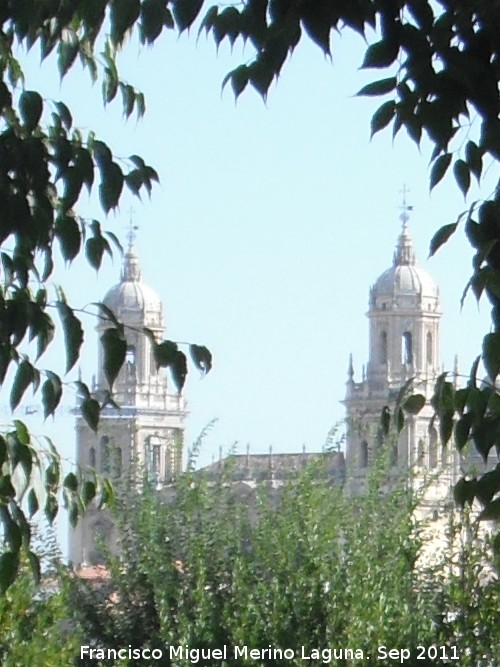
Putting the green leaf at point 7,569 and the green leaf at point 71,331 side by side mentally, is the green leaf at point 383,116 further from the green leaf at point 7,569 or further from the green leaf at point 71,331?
the green leaf at point 7,569

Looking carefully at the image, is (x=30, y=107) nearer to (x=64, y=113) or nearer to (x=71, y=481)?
(x=64, y=113)

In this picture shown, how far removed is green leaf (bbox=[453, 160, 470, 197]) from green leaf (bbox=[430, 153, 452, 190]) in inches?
0.5

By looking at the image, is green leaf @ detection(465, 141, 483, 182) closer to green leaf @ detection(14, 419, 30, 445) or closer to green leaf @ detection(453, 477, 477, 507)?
green leaf @ detection(453, 477, 477, 507)

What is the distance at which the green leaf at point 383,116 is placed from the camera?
191cm

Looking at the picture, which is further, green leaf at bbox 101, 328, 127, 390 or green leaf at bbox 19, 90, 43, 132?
green leaf at bbox 19, 90, 43, 132

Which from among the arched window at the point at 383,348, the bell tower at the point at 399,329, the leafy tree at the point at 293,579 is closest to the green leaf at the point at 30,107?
the leafy tree at the point at 293,579

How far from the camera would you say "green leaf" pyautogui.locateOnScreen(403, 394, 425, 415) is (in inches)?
75.0

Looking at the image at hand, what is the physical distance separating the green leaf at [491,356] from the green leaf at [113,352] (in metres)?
0.40

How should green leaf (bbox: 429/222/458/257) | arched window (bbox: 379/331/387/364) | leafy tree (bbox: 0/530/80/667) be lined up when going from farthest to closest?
arched window (bbox: 379/331/387/364), leafy tree (bbox: 0/530/80/667), green leaf (bbox: 429/222/458/257)

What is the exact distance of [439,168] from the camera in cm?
192

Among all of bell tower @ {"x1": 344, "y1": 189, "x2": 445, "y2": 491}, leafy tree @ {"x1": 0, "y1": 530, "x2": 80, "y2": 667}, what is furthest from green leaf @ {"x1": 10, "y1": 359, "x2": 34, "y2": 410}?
bell tower @ {"x1": 344, "y1": 189, "x2": 445, "y2": 491}

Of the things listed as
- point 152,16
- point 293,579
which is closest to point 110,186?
point 152,16

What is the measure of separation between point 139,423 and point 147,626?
184 ft

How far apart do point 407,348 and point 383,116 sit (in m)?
58.3
